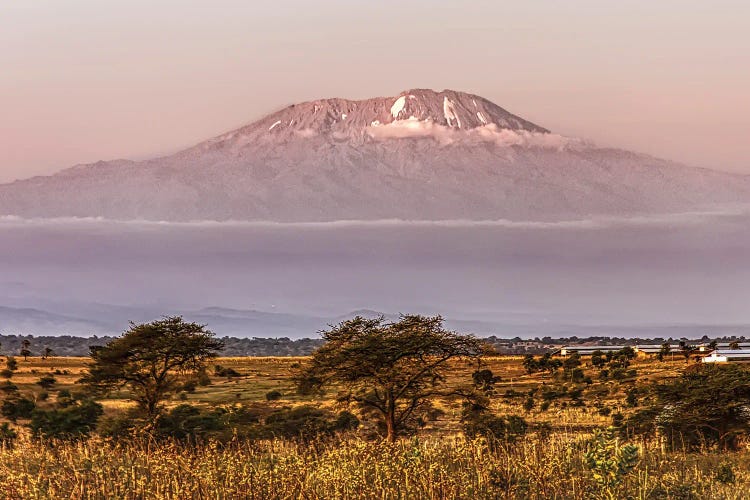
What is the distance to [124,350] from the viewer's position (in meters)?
49.8

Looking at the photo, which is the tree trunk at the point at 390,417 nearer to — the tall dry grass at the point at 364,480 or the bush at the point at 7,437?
the bush at the point at 7,437

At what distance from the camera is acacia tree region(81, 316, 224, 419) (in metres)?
49.6

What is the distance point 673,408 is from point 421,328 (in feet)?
36.6

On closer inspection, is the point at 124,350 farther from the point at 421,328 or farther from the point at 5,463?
the point at 5,463

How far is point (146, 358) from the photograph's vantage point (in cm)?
4975

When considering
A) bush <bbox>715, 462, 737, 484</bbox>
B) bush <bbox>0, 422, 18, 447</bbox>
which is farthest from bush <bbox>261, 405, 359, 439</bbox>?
bush <bbox>715, 462, 737, 484</bbox>

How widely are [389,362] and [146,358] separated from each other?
15.2 metres

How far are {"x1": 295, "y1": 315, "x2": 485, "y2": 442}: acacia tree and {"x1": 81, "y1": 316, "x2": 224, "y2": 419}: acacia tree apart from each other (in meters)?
10.4

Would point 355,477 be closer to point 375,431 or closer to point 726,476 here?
point 726,476

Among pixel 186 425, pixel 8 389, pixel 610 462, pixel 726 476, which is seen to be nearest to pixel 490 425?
pixel 186 425

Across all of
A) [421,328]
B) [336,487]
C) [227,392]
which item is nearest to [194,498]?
[336,487]

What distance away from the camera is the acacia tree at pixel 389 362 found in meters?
40.6

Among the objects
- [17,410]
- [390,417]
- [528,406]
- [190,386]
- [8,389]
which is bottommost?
[528,406]

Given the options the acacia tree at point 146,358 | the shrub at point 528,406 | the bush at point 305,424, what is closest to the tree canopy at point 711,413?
the bush at point 305,424
